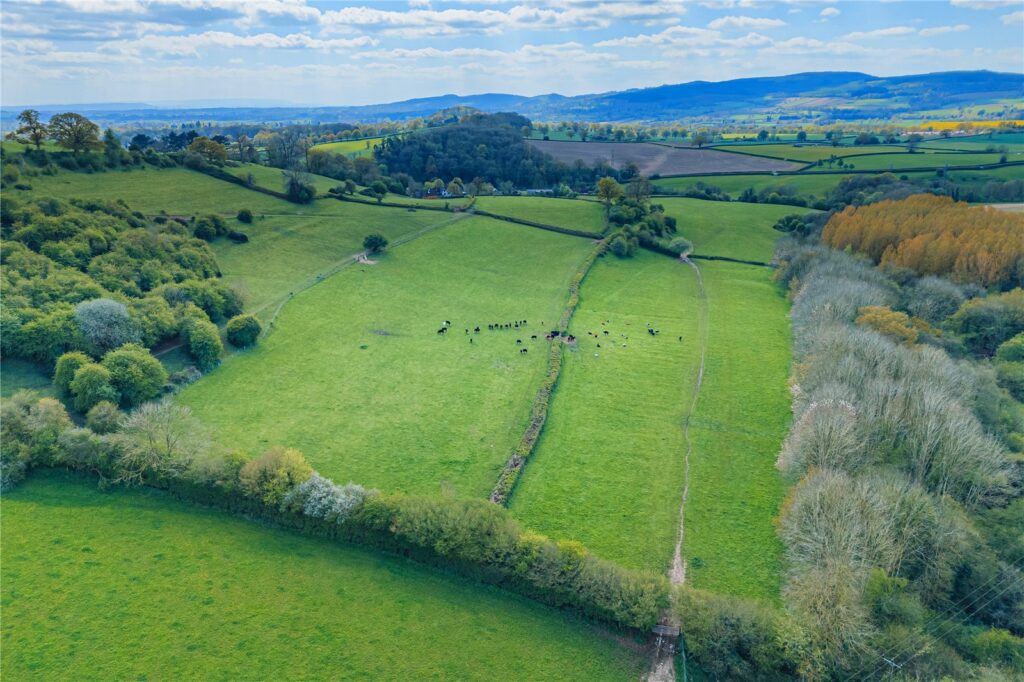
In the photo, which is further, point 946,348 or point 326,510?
point 946,348

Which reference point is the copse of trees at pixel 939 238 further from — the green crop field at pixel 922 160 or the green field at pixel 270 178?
the green field at pixel 270 178

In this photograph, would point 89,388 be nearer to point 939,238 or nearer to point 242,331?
point 242,331

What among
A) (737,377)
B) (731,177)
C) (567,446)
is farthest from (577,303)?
(731,177)

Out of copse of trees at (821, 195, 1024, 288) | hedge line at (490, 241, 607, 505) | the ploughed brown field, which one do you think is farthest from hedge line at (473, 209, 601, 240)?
the ploughed brown field

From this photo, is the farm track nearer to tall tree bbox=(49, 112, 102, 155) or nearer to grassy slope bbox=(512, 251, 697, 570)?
grassy slope bbox=(512, 251, 697, 570)

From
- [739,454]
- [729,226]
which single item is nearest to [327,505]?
[739,454]

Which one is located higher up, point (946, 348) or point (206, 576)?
point (946, 348)

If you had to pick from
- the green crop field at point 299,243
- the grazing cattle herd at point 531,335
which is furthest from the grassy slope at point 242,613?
the green crop field at point 299,243

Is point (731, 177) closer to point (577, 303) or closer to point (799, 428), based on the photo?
point (577, 303)
